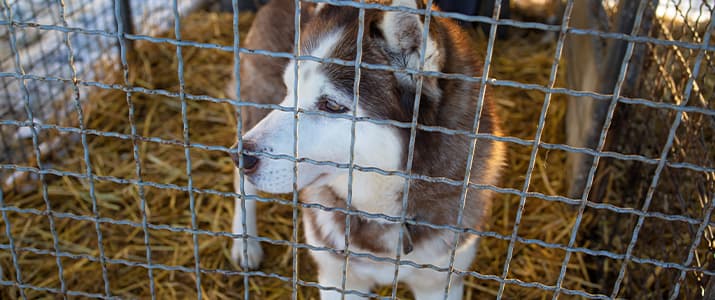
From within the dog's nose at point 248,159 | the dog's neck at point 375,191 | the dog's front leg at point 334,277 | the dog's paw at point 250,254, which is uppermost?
the dog's nose at point 248,159

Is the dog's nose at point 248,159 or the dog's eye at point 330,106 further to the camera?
the dog's eye at point 330,106

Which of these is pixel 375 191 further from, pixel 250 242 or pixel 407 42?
pixel 250 242

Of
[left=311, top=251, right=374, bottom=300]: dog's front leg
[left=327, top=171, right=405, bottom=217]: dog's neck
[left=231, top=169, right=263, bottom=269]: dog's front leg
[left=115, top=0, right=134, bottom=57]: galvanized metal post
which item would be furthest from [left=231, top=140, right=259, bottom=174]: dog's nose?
[left=115, top=0, right=134, bottom=57]: galvanized metal post

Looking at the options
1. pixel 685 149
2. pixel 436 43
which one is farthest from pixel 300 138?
pixel 685 149

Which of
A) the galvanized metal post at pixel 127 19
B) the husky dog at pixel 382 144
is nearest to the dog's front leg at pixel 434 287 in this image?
the husky dog at pixel 382 144

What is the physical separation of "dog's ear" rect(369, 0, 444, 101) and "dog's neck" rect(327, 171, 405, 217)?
14.2 inches

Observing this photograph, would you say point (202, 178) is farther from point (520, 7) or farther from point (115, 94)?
point (520, 7)

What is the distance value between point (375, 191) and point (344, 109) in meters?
0.39

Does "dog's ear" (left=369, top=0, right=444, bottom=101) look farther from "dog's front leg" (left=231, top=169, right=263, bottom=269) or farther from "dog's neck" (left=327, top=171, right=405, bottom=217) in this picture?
"dog's front leg" (left=231, top=169, right=263, bottom=269)

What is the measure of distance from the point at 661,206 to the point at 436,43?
1.68 meters

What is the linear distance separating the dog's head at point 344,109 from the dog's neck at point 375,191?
105mm

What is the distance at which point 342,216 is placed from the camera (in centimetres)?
236

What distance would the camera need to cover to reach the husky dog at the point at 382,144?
1891 millimetres

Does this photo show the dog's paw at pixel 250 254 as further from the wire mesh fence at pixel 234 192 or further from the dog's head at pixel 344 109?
the dog's head at pixel 344 109
